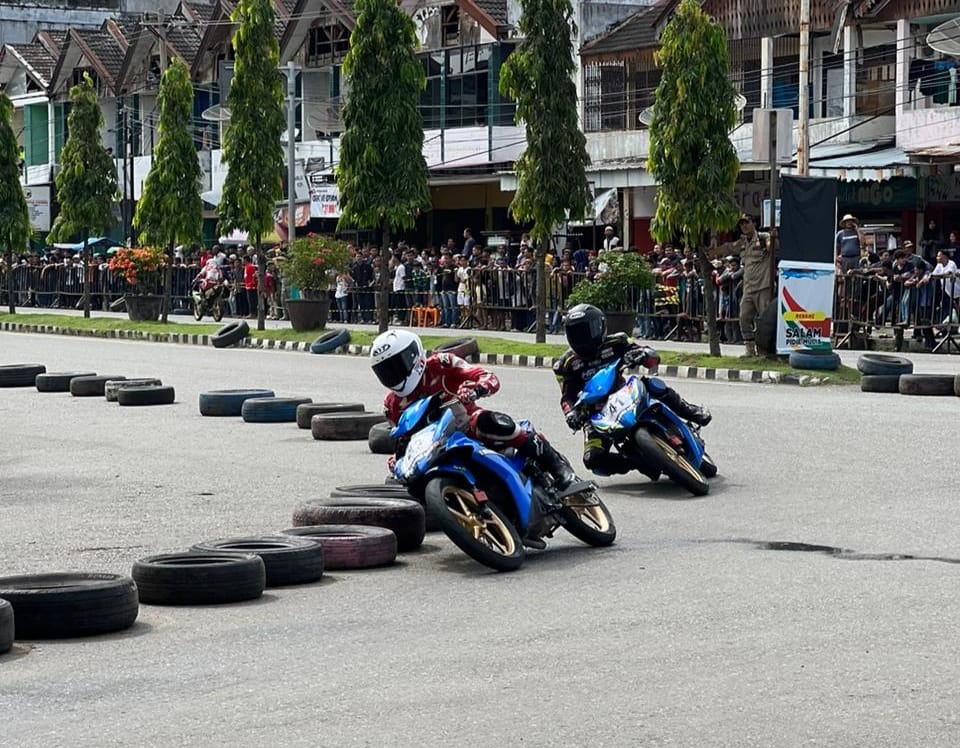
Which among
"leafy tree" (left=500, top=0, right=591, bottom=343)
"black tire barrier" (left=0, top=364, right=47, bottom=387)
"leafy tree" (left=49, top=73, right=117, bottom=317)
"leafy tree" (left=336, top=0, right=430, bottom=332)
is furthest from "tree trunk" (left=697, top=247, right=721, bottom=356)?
"leafy tree" (left=49, top=73, right=117, bottom=317)

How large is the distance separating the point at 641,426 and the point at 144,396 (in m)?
9.58

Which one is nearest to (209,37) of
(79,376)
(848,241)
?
(848,241)

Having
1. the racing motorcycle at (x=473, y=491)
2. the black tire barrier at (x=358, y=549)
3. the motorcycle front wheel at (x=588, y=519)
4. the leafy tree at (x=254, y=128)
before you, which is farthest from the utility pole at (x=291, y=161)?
the black tire barrier at (x=358, y=549)

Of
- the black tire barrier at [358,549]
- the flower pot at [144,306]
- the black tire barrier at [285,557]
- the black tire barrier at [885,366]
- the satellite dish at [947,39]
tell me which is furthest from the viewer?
the flower pot at [144,306]

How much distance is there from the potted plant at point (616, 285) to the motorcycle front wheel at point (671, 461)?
54.3ft

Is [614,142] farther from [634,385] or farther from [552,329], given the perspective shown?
[634,385]

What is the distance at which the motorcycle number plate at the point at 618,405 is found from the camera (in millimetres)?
11906

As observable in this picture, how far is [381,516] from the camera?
32.7 feet

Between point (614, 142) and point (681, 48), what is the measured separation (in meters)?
18.6

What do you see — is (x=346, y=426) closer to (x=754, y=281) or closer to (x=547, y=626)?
(x=547, y=626)

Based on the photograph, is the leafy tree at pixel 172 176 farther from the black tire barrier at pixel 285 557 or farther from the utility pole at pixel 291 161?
the black tire barrier at pixel 285 557

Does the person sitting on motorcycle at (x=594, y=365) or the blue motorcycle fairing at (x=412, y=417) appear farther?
the person sitting on motorcycle at (x=594, y=365)

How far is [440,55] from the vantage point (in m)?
50.4

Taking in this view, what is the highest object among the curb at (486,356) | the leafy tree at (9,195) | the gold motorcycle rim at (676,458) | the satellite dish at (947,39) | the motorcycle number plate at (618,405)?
the satellite dish at (947,39)
